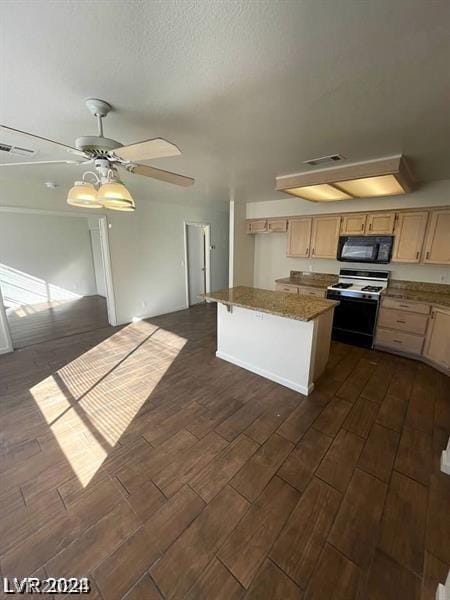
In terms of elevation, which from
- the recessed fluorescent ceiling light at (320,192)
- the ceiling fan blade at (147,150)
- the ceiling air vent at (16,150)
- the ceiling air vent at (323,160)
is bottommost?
the ceiling fan blade at (147,150)

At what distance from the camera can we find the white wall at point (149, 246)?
15.0 ft

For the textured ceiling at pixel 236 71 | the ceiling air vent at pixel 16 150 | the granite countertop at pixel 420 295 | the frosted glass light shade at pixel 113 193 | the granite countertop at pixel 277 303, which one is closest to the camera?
the textured ceiling at pixel 236 71

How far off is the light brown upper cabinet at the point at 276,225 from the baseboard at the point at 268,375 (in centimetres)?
280

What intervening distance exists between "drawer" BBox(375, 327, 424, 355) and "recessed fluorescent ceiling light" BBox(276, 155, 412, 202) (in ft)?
6.44

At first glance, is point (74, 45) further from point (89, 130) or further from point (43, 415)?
point (43, 415)

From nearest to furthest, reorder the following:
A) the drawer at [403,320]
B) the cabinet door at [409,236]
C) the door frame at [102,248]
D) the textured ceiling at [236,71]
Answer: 1. the textured ceiling at [236,71]
2. the drawer at [403,320]
3. the cabinet door at [409,236]
4. the door frame at [102,248]

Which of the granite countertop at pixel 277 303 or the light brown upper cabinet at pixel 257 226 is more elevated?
the light brown upper cabinet at pixel 257 226

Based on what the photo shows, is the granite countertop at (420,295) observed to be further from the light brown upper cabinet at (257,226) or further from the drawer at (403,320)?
the light brown upper cabinet at (257,226)

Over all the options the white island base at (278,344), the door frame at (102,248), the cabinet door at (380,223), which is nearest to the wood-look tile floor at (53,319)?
the door frame at (102,248)

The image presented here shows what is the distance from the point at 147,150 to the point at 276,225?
12.3 feet

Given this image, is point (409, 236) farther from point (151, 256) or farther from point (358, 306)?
point (151, 256)

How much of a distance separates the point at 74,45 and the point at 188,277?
497 centimetres

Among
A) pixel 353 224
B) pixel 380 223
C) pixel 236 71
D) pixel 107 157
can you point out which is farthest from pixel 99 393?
pixel 380 223

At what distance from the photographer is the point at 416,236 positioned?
11.6 feet
